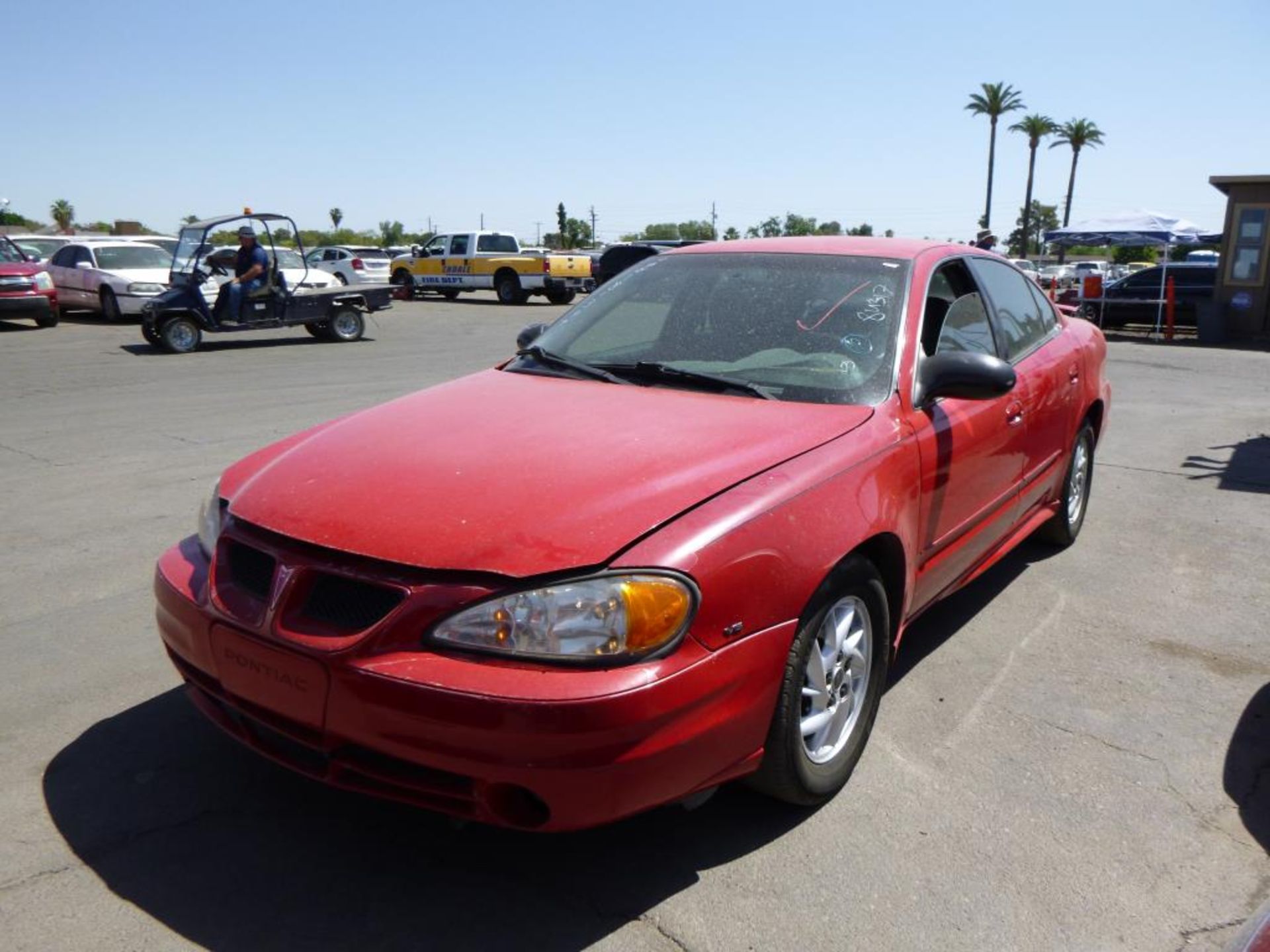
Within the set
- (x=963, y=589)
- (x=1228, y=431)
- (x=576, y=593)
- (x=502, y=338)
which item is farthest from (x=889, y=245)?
(x=502, y=338)

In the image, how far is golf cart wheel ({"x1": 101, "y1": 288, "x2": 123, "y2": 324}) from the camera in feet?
62.7

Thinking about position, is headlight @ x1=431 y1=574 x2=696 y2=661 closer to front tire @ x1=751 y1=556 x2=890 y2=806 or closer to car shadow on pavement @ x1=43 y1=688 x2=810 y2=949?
front tire @ x1=751 y1=556 x2=890 y2=806

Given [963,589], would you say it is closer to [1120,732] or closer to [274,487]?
[1120,732]

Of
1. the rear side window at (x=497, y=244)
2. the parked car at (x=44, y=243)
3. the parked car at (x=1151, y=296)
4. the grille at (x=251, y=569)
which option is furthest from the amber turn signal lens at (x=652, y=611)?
the parked car at (x=44, y=243)

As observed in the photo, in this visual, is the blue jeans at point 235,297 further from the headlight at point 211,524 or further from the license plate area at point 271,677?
the license plate area at point 271,677

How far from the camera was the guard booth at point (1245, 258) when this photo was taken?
19.4 meters

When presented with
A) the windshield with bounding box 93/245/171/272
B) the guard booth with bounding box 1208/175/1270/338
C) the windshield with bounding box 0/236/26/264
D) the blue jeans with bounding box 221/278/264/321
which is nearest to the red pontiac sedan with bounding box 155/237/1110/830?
the blue jeans with bounding box 221/278/264/321

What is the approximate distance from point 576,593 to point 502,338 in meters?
15.6

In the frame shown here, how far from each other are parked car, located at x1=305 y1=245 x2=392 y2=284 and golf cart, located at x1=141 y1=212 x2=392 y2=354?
13.0 metres

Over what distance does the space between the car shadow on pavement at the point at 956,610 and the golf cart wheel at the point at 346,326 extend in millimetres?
13428

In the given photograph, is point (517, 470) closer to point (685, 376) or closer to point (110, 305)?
point (685, 376)

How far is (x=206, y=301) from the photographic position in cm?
1500

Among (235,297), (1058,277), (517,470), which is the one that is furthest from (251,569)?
(1058,277)

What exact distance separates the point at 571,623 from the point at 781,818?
1.03 metres
